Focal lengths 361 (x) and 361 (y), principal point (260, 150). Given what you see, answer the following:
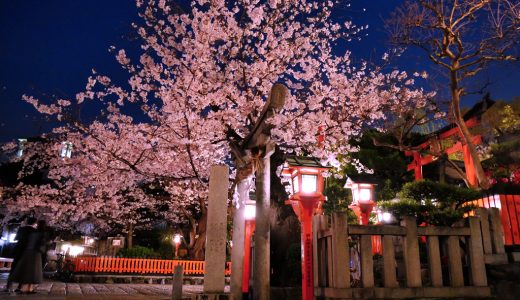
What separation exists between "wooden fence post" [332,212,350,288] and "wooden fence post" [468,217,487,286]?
9.32ft

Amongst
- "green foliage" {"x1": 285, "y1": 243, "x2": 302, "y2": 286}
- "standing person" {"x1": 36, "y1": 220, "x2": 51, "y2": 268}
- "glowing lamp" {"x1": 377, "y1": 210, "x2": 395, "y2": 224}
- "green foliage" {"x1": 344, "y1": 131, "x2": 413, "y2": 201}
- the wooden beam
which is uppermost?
"green foliage" {"x1": 344, "y1": 131, "x2": 413, "y2": 201}

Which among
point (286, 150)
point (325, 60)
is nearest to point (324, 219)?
point (286, 150)

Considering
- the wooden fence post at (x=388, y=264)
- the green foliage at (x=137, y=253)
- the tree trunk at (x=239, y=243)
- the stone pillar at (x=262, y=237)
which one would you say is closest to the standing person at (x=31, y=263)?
the tree trunk at (x=239, y=243)

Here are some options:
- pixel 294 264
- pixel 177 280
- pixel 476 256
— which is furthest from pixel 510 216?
pixel 177 280

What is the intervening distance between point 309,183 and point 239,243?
3.50 metres

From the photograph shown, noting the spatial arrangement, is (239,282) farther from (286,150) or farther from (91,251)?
(91,251)

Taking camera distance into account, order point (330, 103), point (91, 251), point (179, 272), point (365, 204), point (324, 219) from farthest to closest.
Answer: point (91, 251), point (330, 103), point (365, 204), point (179, 272), point (324, 219)

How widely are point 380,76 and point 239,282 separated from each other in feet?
40.9

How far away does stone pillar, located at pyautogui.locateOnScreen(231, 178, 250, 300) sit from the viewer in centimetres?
1114

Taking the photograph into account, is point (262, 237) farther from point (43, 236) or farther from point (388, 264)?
point (43, 236)

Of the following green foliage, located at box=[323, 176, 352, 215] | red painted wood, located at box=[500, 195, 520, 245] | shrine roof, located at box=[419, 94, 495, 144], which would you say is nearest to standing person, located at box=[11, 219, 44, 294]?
red painted wood, located at box=[500, 195, 520, 245]

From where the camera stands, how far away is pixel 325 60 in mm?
16969

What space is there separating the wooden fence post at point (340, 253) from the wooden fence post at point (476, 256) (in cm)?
284

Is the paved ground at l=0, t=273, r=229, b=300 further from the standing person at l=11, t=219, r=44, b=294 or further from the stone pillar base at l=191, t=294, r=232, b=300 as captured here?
the stone pillar base at l=191, t=294, r=232, b=300
